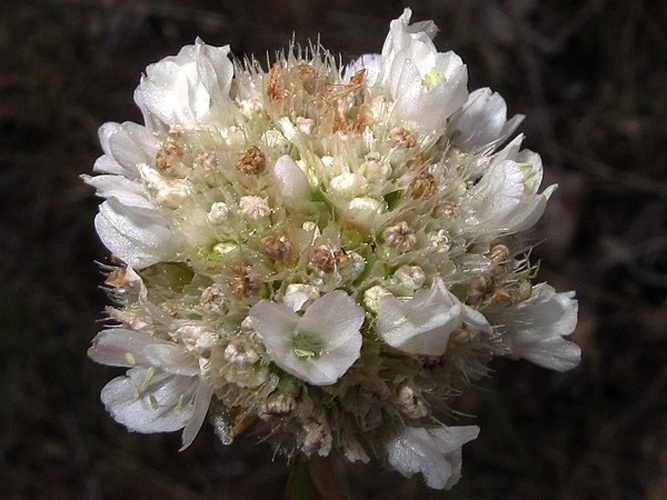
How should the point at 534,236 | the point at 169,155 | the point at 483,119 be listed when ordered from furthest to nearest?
1. the point at 534,236
2. the point at 483,119
3. the point at 169,155

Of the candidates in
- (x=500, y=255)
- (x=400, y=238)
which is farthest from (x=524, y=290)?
(x=400, y=238)

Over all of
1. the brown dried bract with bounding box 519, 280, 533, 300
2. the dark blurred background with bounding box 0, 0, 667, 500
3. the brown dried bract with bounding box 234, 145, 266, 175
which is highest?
the brown dried bract with bounding box 234, 145, 266, 175

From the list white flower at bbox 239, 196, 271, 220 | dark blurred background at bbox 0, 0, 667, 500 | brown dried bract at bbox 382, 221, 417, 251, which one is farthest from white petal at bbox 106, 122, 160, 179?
dark blurred background at bbox 0, 0, 667, 500

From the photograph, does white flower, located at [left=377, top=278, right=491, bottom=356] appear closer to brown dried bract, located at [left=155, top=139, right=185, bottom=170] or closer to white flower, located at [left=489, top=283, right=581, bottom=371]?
white flower, located at [left=489, top=283, right=581, bottom=371]

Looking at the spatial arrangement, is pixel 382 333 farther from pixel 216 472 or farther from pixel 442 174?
pixel 216 472

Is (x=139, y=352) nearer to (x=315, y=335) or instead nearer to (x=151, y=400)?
(x=151, y=400)

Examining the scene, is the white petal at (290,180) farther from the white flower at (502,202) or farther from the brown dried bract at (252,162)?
the white flower at (502,202)
